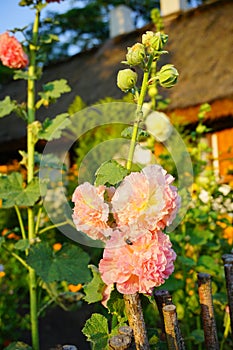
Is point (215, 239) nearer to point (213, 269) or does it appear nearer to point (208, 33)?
point (213, 269)

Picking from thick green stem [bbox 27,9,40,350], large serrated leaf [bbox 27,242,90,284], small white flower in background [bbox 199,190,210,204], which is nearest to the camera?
large serrated leaf [bbox 27,242,90,284]

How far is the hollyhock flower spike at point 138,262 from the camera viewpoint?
0.96 meters

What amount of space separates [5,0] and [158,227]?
1326 millimetres

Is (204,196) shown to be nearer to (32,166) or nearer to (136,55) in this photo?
(32,166)

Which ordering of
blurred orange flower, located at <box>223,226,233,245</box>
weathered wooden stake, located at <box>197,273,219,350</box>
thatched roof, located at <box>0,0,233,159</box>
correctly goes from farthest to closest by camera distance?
thatched roof, located at <box>0,0,233,159</box>
blurred orange flower, located at <box>223,226,233,245</box>
weathered wooden stake, located at <box>197,273,219,350</box>

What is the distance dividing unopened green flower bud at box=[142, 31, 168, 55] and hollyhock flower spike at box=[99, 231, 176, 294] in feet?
1.19

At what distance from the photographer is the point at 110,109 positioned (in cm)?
411

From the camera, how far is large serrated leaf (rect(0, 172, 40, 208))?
1722mm

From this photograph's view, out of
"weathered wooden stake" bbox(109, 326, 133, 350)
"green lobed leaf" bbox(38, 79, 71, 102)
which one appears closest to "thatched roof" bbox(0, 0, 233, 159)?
"green lobed leaf" bbox(38, 79, 71, 102)

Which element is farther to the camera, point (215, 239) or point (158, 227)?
point (215, 239)

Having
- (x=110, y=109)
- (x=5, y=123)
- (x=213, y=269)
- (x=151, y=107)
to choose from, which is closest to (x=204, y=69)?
(x=110, y=109)

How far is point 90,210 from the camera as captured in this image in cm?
96

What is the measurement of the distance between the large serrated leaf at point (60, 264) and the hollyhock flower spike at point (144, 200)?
73cm

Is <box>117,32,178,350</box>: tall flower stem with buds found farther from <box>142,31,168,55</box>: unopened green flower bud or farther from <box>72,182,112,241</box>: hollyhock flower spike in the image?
<box>72,182,112,241</box>: hollyhock flower spike
